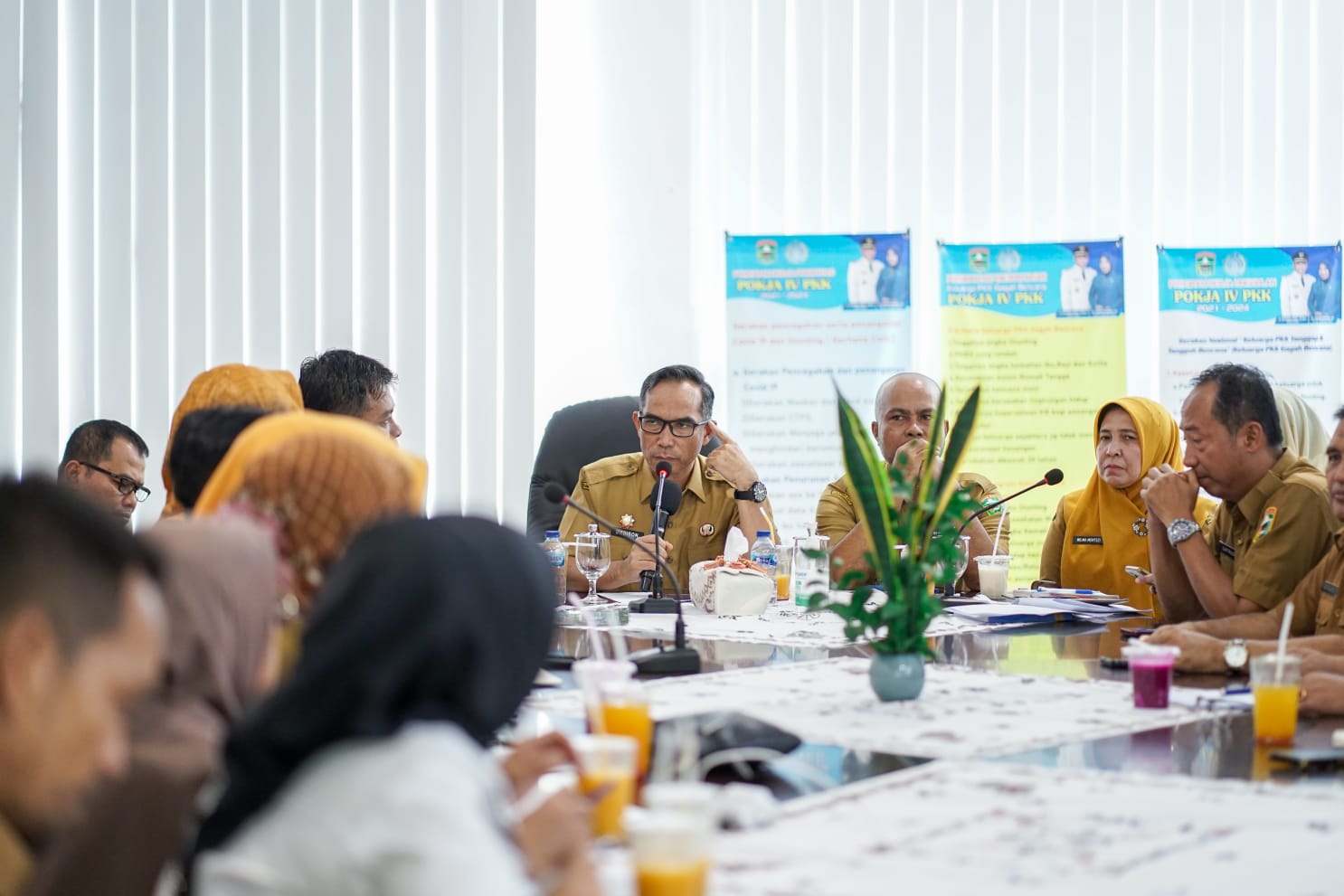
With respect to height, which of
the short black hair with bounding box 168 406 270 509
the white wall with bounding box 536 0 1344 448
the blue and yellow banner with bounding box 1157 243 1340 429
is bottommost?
the short black hair with bounding box 168 406 270 509

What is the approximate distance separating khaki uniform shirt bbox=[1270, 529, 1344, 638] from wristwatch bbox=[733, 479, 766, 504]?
61.9 inches

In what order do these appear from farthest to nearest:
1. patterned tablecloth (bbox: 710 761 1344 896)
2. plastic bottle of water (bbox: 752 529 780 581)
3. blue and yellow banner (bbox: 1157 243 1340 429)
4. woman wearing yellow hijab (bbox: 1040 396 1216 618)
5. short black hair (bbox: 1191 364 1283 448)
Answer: blue and yellow banner (bbox: 1157 243 1340 429)
woman wearing yellow hijab (bbox: 1040 396 1216 618)
plastic bottle of water (bbox: 752 529 780 581)
short black hair (bbox: 1191 364 1283 448)
patterned tablecloth (bbox: 710 761 1344 896)

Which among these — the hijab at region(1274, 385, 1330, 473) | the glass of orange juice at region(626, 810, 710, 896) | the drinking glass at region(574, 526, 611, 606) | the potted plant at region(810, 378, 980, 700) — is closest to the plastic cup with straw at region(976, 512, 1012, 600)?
the hijab at region(1274, 385, 1330, 473)

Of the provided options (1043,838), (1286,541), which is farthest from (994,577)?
(1043,838)

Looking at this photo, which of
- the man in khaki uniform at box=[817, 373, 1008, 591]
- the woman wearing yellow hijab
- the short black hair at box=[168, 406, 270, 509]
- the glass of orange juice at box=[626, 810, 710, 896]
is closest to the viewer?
the glass of orange juice at box=[626, 810, 710, 896]

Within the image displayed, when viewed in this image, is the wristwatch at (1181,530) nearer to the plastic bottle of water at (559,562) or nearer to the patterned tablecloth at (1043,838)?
the plastic bottle of water at (559,562)

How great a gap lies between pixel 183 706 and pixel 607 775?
1.44 ft

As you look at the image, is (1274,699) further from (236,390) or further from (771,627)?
(236,390)

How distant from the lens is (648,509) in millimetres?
4289

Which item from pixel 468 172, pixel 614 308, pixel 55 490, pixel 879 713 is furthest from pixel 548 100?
pixel 55 490

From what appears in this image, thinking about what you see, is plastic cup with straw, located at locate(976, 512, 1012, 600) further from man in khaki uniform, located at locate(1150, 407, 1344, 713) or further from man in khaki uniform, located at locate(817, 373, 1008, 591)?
man in khaki uniform, located at locate(1150, 407, 1344, 713)

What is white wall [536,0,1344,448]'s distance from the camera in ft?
17.6

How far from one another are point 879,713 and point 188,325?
3759 millimetres

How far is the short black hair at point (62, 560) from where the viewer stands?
111 centimetres
